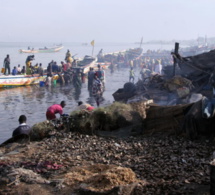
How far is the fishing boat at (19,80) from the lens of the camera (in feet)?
76.3

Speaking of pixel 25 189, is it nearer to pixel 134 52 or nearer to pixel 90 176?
pixel 90 176

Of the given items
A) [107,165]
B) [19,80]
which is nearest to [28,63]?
[19,80]

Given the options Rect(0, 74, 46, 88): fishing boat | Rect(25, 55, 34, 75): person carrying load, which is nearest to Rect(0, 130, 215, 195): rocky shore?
Rect(0, 74, 46, 88): fishing boat

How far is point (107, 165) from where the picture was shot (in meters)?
6.04

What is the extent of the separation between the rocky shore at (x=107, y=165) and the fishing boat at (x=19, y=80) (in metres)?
15.5

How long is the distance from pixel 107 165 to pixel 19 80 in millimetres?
19307

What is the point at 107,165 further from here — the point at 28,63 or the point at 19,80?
the point at 28,63

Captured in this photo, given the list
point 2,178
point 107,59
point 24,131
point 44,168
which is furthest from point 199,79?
point 107,59

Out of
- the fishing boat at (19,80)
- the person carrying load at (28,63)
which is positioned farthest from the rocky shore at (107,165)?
the person carrying load at (28,63)

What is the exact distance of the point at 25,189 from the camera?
210 inches

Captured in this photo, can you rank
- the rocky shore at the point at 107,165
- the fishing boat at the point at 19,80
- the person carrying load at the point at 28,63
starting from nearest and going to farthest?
1. the rocky shore at the point at 107,165
2. the fishing boat at the point at 19,80
3. the person carrying load at the point at 28,63

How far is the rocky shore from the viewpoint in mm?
5000

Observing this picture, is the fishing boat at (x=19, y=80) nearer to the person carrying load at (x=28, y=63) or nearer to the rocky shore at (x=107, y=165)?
the person carrying load at (x=28, y=63)

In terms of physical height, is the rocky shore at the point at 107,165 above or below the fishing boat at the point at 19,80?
above
